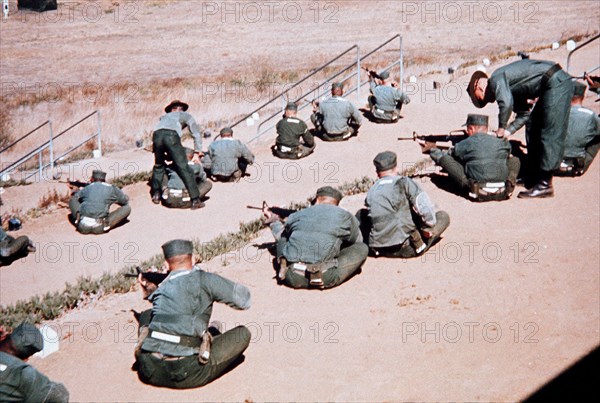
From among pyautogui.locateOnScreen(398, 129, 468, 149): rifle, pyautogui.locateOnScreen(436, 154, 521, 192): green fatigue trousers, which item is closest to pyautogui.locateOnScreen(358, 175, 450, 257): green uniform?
pyautogui.locateOnScreen(436, 154, 521, 192): green fatigue trousers

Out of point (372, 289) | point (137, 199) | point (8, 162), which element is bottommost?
point (8, 162)

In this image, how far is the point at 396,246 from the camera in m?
9.32

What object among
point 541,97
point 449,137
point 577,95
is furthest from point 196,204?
point 577,95

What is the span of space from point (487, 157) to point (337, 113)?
634cm

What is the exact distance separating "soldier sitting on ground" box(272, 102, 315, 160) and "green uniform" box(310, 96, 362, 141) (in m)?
0.74

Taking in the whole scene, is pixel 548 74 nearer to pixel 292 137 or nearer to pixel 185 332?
pixel 185 332

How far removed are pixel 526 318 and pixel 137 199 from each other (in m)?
10.0

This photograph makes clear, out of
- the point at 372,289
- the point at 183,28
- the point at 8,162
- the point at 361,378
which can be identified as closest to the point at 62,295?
the point at 372,289

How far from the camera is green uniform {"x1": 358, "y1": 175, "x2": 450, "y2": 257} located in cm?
909

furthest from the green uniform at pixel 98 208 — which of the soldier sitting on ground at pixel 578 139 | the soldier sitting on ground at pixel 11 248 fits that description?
the soldier sitting on ground at pixel 578 139

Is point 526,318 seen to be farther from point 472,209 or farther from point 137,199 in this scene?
point 137,199

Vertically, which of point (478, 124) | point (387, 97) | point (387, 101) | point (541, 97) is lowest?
point (387, 101)

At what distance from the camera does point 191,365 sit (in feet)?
22.3

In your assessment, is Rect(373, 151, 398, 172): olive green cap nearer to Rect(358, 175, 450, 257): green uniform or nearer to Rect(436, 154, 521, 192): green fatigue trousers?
Rect(358, 175, 450, 257): green uniform
